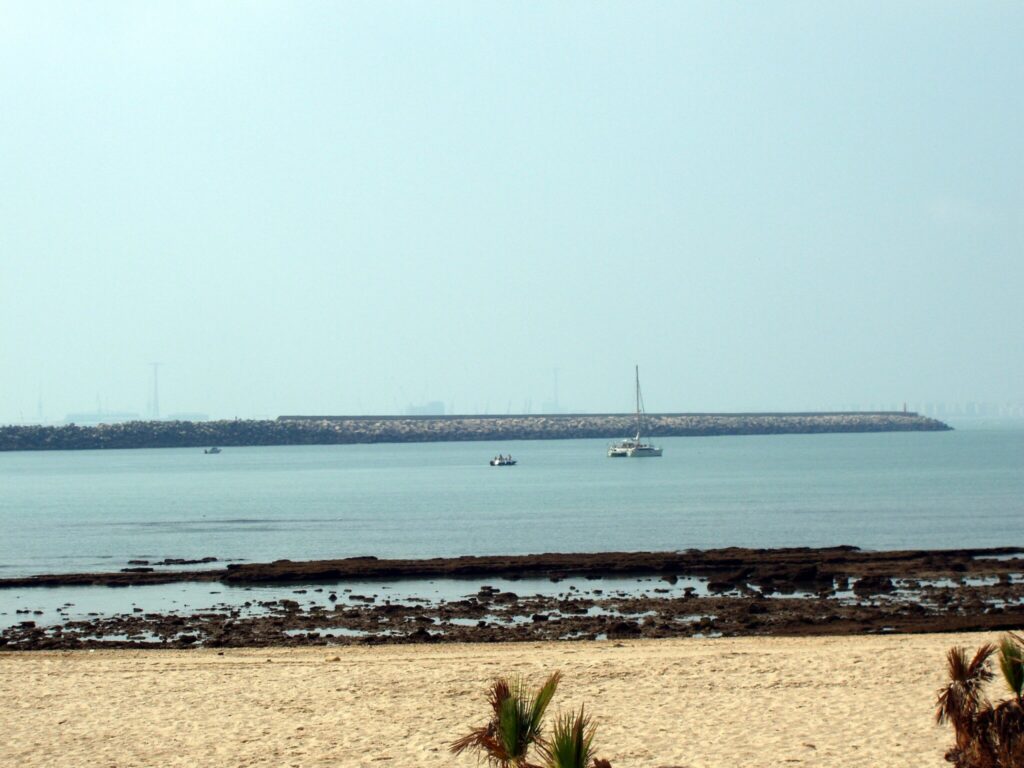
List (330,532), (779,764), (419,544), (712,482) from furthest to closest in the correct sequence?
(712,482), (330,532), (419,544), (779,764)

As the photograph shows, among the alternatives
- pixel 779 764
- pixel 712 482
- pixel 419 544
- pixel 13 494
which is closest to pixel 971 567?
pixel 419 544

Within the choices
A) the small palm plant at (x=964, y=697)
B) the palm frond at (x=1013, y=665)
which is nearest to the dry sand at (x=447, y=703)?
the small palm plant at (x=964, y=697)

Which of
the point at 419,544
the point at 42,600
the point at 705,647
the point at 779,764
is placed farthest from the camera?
the point at 419,544

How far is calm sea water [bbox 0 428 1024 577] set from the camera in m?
46.6

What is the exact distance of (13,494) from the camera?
292 feet

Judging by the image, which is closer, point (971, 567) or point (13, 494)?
point (971, 567)

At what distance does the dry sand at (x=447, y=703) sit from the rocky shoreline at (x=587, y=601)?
2.73 metres

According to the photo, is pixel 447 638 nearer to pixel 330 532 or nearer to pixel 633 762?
pixel 633 762

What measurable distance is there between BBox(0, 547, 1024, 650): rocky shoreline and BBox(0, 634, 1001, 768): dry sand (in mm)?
2728

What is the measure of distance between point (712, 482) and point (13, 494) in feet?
160

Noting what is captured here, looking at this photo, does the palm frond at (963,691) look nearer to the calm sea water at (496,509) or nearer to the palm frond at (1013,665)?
the palm frond at (1013,665)

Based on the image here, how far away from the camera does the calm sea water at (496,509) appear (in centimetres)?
4656

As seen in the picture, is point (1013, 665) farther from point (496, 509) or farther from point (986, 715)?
point (496, 509)

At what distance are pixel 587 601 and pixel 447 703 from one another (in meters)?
13.3
